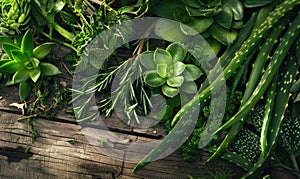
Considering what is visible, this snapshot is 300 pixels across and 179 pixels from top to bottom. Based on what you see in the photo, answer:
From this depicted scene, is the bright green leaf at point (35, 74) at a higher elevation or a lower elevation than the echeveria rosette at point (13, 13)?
lower

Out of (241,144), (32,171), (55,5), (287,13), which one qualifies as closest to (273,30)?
(287,13)

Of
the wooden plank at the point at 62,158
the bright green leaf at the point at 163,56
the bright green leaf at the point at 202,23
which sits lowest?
the wooden plank at the point at 62,158

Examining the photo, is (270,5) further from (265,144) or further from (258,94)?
(265,144)

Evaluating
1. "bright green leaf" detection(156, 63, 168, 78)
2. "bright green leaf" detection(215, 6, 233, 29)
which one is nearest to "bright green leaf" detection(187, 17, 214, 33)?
"bright green leaf" detection(215, 6, 233, 29)

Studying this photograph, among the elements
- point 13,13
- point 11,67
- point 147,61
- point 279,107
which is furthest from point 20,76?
point 279,107

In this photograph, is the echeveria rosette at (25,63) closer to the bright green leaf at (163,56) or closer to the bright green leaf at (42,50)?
the bright green leaf at (42,50)

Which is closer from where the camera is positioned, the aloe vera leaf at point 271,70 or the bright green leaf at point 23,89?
the aloe vera leaf at point 271,70

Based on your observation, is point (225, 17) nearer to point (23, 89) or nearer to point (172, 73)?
point (172, 73)

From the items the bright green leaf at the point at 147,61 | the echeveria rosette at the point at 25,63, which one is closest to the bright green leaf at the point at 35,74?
the echeveria rosette at the point at 25,63
